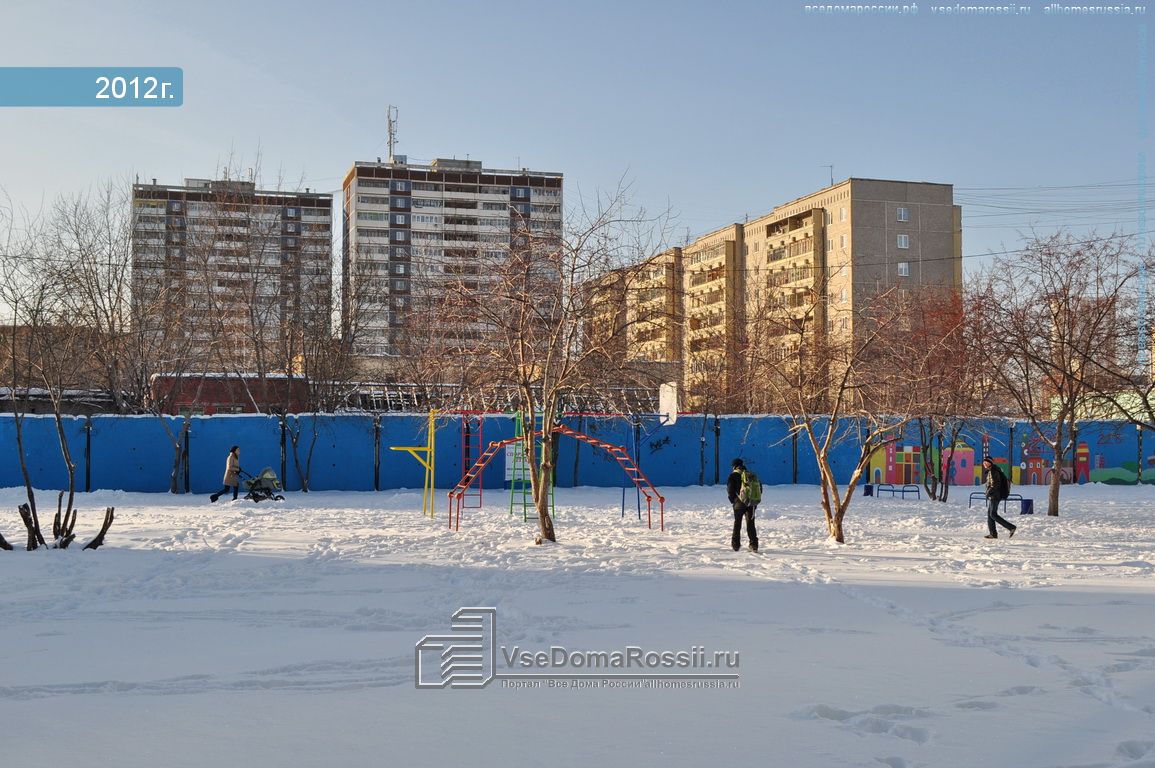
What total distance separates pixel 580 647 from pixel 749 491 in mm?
7670

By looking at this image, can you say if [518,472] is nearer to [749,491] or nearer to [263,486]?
[263,486]

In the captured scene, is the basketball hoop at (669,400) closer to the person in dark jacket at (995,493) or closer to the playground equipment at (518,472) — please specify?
the playground equipment at (518,472)

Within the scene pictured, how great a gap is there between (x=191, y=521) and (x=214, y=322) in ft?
58.1

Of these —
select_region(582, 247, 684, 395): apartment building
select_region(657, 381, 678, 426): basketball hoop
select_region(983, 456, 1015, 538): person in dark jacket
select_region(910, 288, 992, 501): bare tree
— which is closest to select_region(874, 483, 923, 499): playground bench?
select_region(910, 288, 992, 501): bare tree

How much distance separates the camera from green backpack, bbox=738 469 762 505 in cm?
1617

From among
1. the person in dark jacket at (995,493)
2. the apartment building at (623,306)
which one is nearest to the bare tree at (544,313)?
the apartment building at (623,306)

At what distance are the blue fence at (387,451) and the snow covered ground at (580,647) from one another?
35.0 ft

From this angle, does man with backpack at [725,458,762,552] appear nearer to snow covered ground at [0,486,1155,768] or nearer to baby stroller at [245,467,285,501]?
snow covered ground at [0,486,1155,768]

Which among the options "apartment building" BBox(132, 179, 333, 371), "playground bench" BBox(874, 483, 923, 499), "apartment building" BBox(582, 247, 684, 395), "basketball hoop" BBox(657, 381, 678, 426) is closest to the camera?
"apartment building" BBox(582, 247, 684, 395)

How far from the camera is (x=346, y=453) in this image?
30.1 m

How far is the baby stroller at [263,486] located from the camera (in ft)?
85.1

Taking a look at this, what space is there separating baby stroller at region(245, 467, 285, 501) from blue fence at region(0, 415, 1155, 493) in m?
2.93

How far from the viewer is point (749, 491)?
16234mm

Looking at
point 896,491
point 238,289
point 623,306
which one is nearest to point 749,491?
point 623,306
